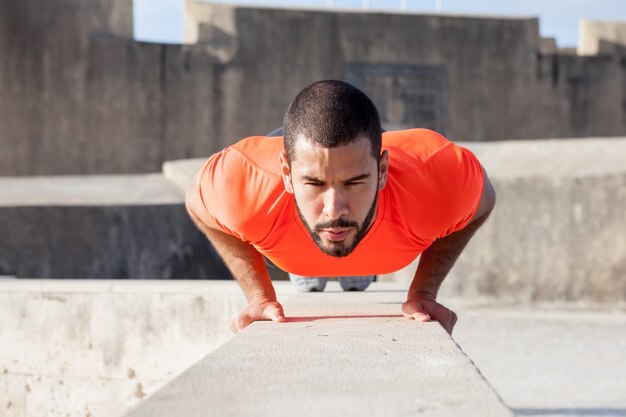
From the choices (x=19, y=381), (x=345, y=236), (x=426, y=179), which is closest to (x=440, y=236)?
(x=426, y=179)

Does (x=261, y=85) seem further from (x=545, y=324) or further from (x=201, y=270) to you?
(x=545, y=324)

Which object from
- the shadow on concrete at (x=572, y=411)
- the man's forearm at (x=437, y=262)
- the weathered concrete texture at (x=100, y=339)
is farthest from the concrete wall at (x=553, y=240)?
the man's forearm at (x=437, y=262)

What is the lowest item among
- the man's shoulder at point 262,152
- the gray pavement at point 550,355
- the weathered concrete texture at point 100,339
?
the gray pavement at point 550,355

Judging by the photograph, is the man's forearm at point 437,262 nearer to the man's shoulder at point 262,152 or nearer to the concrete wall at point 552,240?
the man's shoulder at point 262,152

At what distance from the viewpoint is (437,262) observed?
339cm

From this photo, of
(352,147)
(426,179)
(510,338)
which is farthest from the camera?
(510,338)

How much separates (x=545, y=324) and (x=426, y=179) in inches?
168

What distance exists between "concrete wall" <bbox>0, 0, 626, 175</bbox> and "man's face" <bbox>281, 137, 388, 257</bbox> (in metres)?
10.6

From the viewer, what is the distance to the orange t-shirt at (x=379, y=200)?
3027 millimetres

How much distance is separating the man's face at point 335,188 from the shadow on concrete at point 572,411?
1.96 m

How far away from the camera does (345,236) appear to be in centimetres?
277

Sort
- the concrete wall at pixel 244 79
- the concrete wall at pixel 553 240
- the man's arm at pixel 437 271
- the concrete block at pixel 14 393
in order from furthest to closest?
the concrete wall at pixel 244 79, the concrete wall at pixel 553 240, the concrete block at pixel 14 393, the man's arm at pixel 437 271

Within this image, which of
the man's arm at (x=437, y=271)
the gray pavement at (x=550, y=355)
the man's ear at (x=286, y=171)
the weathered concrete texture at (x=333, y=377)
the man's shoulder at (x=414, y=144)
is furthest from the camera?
the gray pavement at (x=550, y=355)

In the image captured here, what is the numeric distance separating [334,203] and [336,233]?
0.12 m
